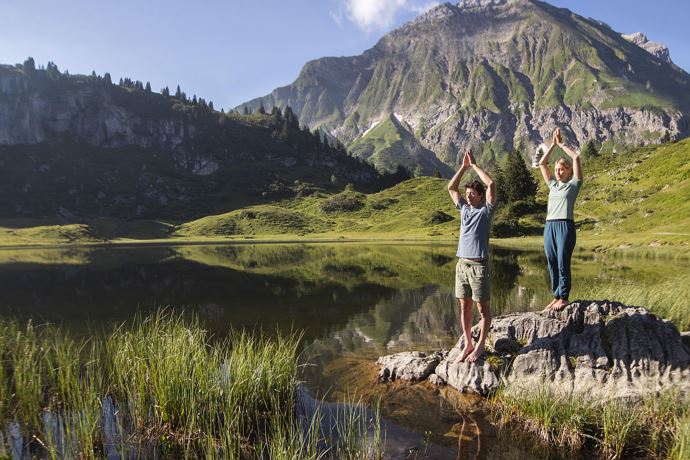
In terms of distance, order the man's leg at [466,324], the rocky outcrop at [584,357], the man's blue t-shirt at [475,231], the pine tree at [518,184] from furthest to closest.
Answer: the pine tree at [518,184] < the man's leg at [466,324] < the man's blue t-shirt at [475,231] < the rocky outcrop at [584,357]

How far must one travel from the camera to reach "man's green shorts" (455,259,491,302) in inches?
408

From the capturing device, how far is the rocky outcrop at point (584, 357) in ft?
28.7

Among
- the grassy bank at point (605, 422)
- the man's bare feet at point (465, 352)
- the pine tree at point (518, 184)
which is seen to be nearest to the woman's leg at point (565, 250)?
the man's bare feet at point (465, 352)

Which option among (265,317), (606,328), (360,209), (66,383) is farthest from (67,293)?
(360,209)

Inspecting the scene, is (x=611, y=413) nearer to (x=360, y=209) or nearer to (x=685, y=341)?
(x=685, y=341)

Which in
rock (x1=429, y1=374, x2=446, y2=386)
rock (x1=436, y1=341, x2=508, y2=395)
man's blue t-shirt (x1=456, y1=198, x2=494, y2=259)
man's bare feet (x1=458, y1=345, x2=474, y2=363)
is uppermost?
man's blue t-shirt (x1=456, y1=198, x2=494, y2=259)

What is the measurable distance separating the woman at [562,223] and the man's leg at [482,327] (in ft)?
6.29

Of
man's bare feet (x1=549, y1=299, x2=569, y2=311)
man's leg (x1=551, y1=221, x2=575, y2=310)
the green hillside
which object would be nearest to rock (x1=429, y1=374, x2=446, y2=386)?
man's bare feet (x1=549, y1=299, x2=569, y2=311)

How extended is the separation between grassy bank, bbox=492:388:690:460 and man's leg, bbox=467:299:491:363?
2.02 meters

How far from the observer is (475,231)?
10.3m

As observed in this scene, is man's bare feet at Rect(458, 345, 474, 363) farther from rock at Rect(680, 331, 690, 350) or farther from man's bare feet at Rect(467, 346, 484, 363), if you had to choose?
rock at Rect(680, 331, 690, 350)

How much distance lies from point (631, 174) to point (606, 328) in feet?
390

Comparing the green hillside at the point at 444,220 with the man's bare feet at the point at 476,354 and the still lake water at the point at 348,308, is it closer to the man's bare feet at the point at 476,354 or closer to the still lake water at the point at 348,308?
the still lake water at the point at 348,308

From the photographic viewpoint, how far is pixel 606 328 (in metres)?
9.99
